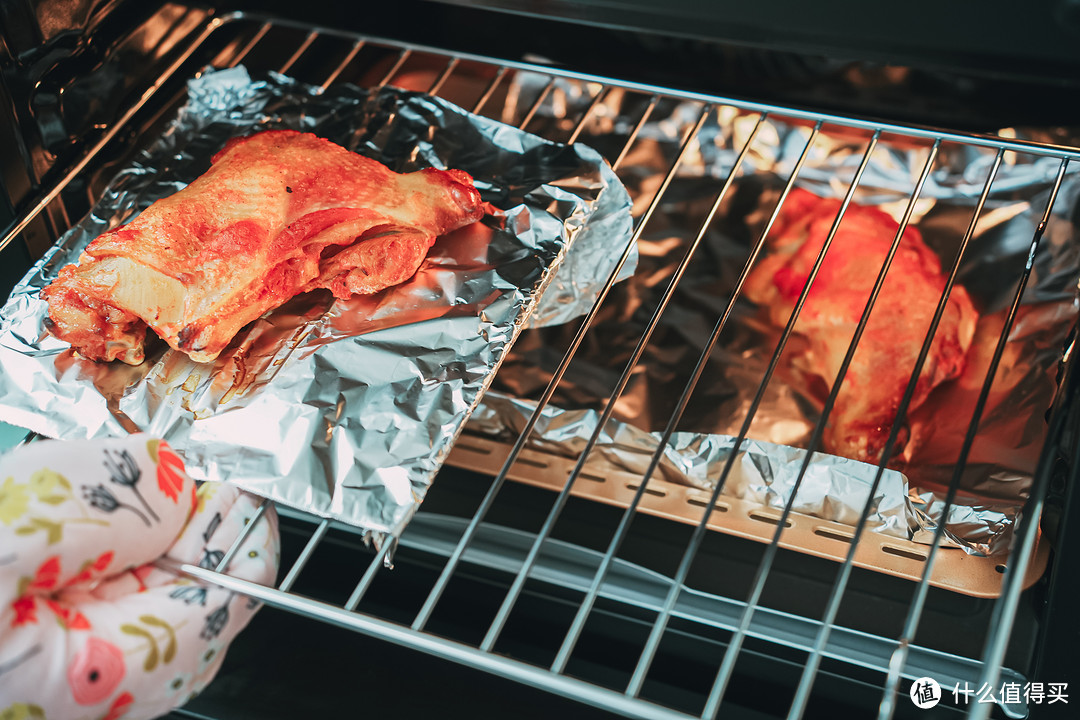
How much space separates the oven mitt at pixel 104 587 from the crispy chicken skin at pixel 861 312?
0.72 meters

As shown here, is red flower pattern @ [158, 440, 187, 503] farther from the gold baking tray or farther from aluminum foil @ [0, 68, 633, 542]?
the gold baking tray

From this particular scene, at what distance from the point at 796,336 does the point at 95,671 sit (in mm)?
922

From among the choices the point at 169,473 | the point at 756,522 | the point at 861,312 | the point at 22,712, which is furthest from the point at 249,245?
the point at 861,312

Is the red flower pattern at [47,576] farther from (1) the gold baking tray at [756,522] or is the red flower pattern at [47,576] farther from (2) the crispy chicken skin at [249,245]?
(1) the gold baking tray at [756,522]

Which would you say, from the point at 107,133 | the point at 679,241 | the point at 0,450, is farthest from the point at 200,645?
the point at 679,241

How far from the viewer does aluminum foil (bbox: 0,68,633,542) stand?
0.90m

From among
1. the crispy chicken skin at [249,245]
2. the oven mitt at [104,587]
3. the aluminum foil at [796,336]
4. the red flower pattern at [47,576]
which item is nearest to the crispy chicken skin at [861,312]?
the aluminum foil at [796,336]

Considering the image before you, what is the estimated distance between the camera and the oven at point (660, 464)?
33.8 inches

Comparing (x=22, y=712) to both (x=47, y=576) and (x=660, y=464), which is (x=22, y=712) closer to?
(x=47, y=576)

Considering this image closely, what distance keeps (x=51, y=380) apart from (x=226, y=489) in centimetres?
27

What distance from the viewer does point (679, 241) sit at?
135 centimetres

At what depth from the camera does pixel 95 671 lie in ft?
2.18

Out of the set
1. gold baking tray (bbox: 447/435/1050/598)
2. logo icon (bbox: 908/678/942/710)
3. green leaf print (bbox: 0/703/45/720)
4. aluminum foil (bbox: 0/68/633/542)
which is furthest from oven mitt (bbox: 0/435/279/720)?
logo icon (bbox: 908/678/942/710)

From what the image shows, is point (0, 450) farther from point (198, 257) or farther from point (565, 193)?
point (565, 193)
